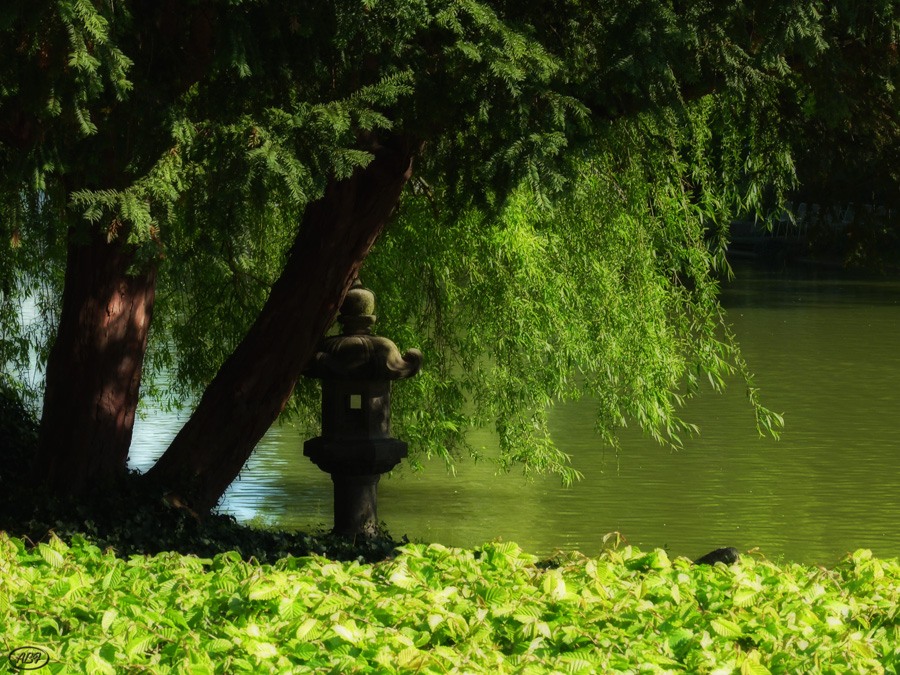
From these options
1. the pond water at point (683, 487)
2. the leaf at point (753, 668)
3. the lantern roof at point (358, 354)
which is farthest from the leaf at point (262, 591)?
the pond water at point (683, 487)

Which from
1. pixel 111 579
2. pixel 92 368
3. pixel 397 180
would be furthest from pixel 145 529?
pixel 111 579

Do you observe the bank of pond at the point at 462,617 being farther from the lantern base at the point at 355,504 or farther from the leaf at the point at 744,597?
the lantern base at the point at 355,504


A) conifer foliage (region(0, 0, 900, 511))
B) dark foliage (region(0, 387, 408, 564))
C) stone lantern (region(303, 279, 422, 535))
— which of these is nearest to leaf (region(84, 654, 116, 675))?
conifer foliage (region(0, 0, 900, 511))

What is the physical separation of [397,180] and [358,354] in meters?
1.31

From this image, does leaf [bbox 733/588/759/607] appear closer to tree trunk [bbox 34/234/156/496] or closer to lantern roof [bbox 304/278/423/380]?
lantern roof [bbox 304/278/423/380]

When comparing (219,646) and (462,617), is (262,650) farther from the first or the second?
(462,617)

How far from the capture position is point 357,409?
880 centimetres

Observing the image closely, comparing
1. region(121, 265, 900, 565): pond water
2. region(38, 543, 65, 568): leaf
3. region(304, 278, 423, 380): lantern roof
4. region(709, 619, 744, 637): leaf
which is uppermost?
region(304, 278, 423, 380): lantern roof

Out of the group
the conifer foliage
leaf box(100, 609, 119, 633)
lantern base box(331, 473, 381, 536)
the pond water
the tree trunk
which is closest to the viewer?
leaf box(100, 609, 119, 633)

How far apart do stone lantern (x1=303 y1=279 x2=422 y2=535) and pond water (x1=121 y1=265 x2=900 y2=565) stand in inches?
69.2

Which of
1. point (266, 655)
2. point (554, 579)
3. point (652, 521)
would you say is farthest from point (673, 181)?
point (266, 655)

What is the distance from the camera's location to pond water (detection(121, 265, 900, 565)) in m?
10.5

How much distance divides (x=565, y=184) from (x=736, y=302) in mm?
27716

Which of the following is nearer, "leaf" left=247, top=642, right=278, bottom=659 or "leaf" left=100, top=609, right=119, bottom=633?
"leaf" left=247, top=642, right=278, bottom=659
